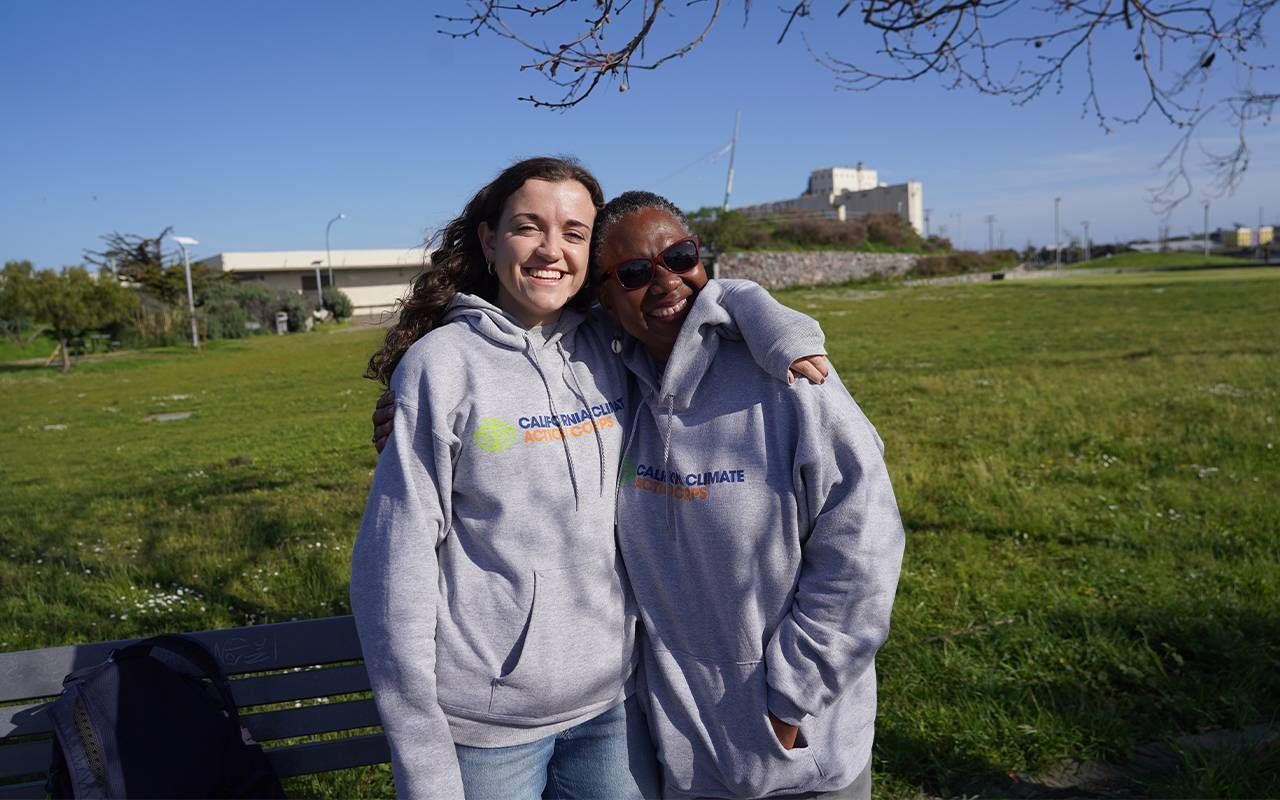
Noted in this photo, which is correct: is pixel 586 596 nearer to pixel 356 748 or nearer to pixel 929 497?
pixel 356 748

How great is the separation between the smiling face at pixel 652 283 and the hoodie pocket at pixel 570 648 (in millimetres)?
553

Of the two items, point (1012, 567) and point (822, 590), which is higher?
point (822, 590)

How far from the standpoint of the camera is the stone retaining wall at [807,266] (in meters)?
59.2

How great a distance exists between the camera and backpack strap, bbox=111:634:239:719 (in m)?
2.41

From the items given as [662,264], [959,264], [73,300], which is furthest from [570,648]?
[959,264]

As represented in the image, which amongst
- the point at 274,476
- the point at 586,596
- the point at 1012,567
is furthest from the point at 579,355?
the point at 274,476

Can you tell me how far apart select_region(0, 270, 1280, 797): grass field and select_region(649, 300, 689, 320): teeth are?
7.24 feet

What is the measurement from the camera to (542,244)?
2.21m

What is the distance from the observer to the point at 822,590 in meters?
1.98

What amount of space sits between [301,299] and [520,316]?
5098cm

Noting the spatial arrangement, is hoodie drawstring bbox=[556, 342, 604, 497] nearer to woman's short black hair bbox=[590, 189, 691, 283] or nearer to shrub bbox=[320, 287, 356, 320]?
woman's short black hair bbox=[590, 189, 691, 283]

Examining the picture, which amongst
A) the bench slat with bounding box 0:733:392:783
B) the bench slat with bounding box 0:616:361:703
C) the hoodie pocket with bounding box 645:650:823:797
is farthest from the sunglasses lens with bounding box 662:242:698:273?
the bench slat with bounding box 0:733:392:783

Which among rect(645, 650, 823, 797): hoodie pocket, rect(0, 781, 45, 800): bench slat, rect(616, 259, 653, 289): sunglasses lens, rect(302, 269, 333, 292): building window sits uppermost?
rect(302, 269, 333, 292): building window

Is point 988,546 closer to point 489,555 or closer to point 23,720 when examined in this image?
point 489,555
